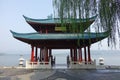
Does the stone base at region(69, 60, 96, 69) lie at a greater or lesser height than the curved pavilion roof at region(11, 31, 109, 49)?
lesser

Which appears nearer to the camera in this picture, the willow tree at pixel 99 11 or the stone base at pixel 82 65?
the willow tree at pixel 99 11

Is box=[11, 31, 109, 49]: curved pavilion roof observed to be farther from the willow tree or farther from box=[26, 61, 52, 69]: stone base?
the willow tree

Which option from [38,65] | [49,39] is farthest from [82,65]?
[38,65]

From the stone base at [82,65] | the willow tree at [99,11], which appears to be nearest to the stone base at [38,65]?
the stone base at [82,65]

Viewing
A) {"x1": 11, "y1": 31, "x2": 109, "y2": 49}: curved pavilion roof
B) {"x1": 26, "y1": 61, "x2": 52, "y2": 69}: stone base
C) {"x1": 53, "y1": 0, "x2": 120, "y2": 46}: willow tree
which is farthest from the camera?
{"x1": 26, "y1": 61, "x2": 52, "y2": 69}: stone base

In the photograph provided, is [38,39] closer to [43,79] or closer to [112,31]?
[43,79]

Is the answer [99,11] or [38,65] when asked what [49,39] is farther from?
[99,11]

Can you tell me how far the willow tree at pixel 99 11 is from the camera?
8.16 meters

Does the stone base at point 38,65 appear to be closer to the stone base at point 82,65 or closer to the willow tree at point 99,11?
the stone base at point 82,65

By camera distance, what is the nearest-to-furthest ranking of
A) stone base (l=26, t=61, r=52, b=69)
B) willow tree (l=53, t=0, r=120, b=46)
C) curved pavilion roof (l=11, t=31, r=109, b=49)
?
willow tree (l=53, t=0, r=120, b=46) → curved pavilion roof (l=11, t=31, r=109, b=49) → stone base (l=26, t=61, r=52, b=69)

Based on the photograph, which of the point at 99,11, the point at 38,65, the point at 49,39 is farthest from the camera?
the point at 38,65

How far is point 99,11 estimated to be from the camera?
828 cm

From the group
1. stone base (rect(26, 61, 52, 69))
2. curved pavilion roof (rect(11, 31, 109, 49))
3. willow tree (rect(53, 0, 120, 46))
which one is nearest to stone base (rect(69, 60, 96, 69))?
curved pavilion roof (rect(11, 31, 109, 49))

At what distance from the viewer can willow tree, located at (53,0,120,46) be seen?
26.8 ft
